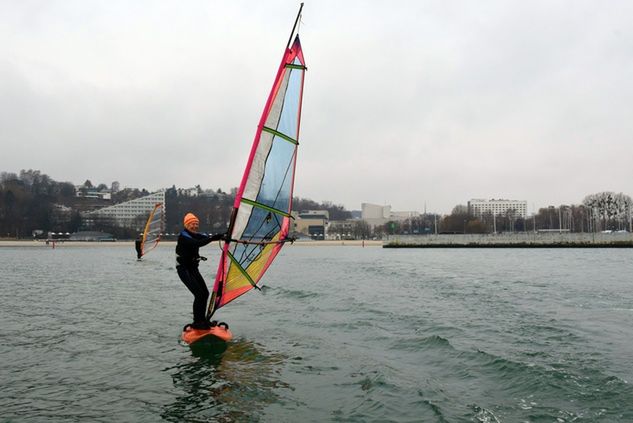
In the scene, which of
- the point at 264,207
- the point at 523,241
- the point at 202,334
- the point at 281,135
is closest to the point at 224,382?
the point at 202,334

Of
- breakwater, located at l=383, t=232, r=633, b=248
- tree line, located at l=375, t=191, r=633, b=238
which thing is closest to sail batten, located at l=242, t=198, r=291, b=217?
breakwater, located at l=383, t=232, r=633, b=248

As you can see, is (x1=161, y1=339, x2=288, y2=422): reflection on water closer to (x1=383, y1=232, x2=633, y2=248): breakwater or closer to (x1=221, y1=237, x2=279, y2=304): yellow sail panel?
(x1=221, y1=237, x2=279, y2=304): yellow sail panel

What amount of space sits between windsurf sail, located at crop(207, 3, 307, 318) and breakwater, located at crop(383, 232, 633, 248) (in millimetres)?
73282

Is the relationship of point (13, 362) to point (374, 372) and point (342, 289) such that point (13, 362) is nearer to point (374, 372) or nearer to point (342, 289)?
point (374, 372)

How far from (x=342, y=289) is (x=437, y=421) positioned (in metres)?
12.7

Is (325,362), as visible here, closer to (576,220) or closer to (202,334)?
(202,334)

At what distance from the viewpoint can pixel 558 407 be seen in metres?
5.43

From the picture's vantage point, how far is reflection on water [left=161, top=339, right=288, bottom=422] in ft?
17.2

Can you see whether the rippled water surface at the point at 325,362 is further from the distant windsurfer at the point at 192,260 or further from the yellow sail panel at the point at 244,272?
the yellow sail panel at the point at 244,272

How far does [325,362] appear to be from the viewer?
732 centimetres

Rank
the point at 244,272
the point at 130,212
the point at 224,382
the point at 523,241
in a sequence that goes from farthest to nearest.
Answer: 1. the point at 130,212
2. the point at 523,241
3. the point at 244,272
4. the point at 224,382

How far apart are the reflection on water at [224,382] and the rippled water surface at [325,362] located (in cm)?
2

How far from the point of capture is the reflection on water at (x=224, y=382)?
17.2 feet

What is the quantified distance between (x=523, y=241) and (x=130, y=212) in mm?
133841
